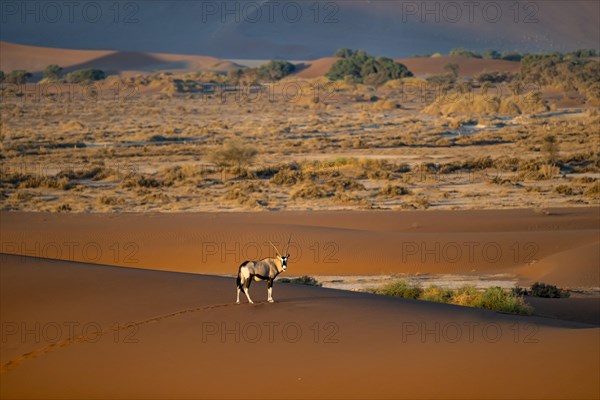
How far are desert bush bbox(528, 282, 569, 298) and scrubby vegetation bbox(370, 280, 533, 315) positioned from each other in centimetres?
35

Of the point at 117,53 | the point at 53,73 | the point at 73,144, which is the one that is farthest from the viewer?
the point at 117,53

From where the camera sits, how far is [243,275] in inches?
404

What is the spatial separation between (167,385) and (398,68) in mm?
86126

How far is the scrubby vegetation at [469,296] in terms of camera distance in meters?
13.1

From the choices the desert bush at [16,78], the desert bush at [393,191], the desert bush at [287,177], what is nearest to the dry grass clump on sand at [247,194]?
the desert bush at [287,177]

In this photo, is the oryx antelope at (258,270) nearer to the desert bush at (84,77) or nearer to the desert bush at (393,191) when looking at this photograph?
the desert bush at (393,191)

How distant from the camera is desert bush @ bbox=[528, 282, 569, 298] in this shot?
1508cm

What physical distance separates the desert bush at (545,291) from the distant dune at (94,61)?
358 ft

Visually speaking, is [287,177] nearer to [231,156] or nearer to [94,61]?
[231,156]

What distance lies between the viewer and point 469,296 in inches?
549

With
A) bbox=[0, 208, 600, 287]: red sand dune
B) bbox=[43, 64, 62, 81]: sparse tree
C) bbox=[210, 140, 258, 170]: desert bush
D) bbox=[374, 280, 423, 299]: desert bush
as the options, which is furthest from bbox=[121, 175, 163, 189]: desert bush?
bbox=[43, 64, 62, 81]: sparse tree

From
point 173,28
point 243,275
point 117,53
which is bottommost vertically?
point 243,275

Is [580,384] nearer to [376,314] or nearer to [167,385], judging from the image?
[376,314]

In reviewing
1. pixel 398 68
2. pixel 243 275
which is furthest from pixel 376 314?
pixel 398 68
